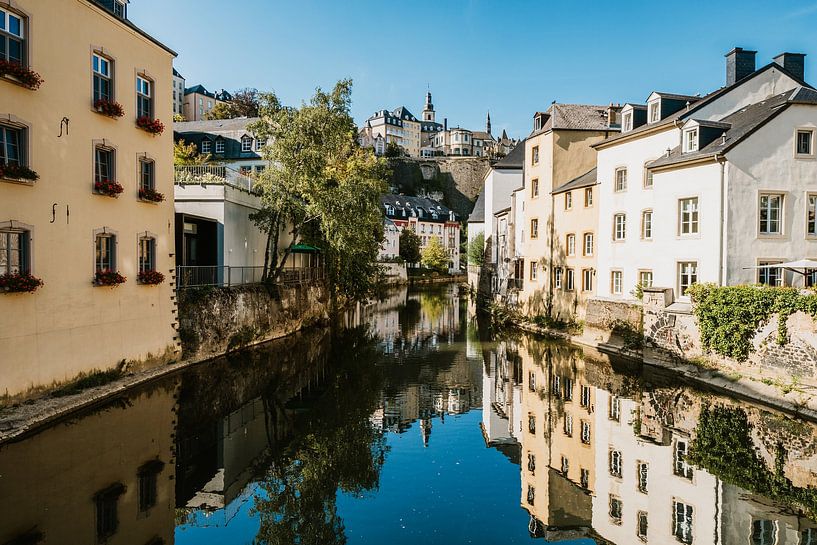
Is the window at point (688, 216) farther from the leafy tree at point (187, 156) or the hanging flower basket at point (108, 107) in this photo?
the leafy tree at point (187, 156)

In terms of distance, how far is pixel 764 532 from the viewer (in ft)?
28.6

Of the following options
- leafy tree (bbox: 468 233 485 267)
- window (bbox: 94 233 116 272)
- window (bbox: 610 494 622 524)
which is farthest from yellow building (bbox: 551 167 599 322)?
leafy tree (bbox: 468 233 485 267)

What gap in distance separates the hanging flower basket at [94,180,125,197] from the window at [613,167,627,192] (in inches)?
843

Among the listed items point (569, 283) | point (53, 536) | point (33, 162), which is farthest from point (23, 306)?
point (569, 283)

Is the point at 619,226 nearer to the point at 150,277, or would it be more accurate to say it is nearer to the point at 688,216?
the point at 688,216

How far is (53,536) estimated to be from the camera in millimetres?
7840

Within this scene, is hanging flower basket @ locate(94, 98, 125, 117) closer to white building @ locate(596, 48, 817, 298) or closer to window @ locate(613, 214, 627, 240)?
white building @ locate(596, 48, 817, 298)

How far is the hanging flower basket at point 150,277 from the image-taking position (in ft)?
56.7

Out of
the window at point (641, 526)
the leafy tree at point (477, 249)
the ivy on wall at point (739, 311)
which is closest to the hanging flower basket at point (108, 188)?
the window at point (641, 526)

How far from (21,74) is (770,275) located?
2366 cm

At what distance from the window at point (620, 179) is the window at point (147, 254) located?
20.6 meters

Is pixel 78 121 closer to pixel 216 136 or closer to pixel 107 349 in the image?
pixel 107 349

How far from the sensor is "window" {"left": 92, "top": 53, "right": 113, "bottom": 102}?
15531 millimetres

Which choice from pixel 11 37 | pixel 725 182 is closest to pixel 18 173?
pixel 11 37
